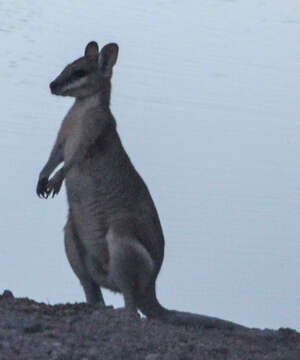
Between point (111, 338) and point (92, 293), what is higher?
point (92, 293)

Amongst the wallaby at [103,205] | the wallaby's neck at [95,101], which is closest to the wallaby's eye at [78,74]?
the wallaby at [103,205]

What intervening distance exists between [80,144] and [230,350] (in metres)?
2.12

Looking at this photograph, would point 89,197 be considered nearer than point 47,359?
No

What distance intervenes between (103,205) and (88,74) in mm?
948

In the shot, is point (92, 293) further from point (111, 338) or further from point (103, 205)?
point (111, 338)

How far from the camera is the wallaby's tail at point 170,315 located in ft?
27.5

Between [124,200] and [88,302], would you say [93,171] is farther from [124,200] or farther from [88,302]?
[88,302]

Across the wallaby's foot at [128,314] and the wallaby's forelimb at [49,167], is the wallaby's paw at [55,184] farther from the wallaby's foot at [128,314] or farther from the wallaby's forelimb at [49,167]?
the wallaby's foot at [128,314]

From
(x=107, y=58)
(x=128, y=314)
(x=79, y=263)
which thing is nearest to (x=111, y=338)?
(x=128, y=314)

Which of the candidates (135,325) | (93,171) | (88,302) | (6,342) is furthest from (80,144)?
(6,342)

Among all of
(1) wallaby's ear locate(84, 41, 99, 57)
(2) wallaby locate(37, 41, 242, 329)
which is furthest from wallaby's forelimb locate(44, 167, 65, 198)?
(1) wallaby's ear locate(84, 41, 99, 57)

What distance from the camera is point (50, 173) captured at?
352 inches

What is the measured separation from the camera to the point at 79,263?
8711mm

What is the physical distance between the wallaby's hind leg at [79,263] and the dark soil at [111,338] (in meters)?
0.48
